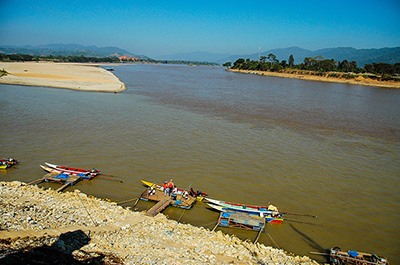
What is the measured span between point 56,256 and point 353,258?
982 cm

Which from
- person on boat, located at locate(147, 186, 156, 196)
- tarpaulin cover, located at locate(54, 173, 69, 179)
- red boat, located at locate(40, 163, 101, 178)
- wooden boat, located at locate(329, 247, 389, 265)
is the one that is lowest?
wooden boat, located at locate(329, 247, 389, 265)

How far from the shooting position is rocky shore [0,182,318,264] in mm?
7906

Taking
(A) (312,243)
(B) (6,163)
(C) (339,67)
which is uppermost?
(C) (339,67)

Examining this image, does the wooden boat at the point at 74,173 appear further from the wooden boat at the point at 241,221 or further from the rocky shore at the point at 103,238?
the wooden boat at the point at 241,221

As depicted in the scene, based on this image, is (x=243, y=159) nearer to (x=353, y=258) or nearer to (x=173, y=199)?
(x=173, y=199)

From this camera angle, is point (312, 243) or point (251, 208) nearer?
point (312, 243)

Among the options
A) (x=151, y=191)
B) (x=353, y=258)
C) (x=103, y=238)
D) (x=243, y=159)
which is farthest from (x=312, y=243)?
(x=103, y=238)

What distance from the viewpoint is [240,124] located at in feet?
87.8

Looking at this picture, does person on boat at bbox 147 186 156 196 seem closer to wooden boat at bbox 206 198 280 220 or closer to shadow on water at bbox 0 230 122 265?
wooden boat at bbox 206 198 280 220

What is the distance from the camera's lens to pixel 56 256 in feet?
25.0

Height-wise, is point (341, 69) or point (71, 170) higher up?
point (341, 69)

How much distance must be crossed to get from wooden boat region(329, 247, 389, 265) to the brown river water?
2.95 ft

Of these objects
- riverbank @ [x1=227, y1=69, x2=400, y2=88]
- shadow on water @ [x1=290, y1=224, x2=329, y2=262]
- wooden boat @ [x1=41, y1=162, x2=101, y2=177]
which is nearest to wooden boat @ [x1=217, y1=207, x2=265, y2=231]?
shadow on water @ [x1=290, y1=224, x2=329, y2=262]

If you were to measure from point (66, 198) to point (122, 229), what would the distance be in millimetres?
3784
